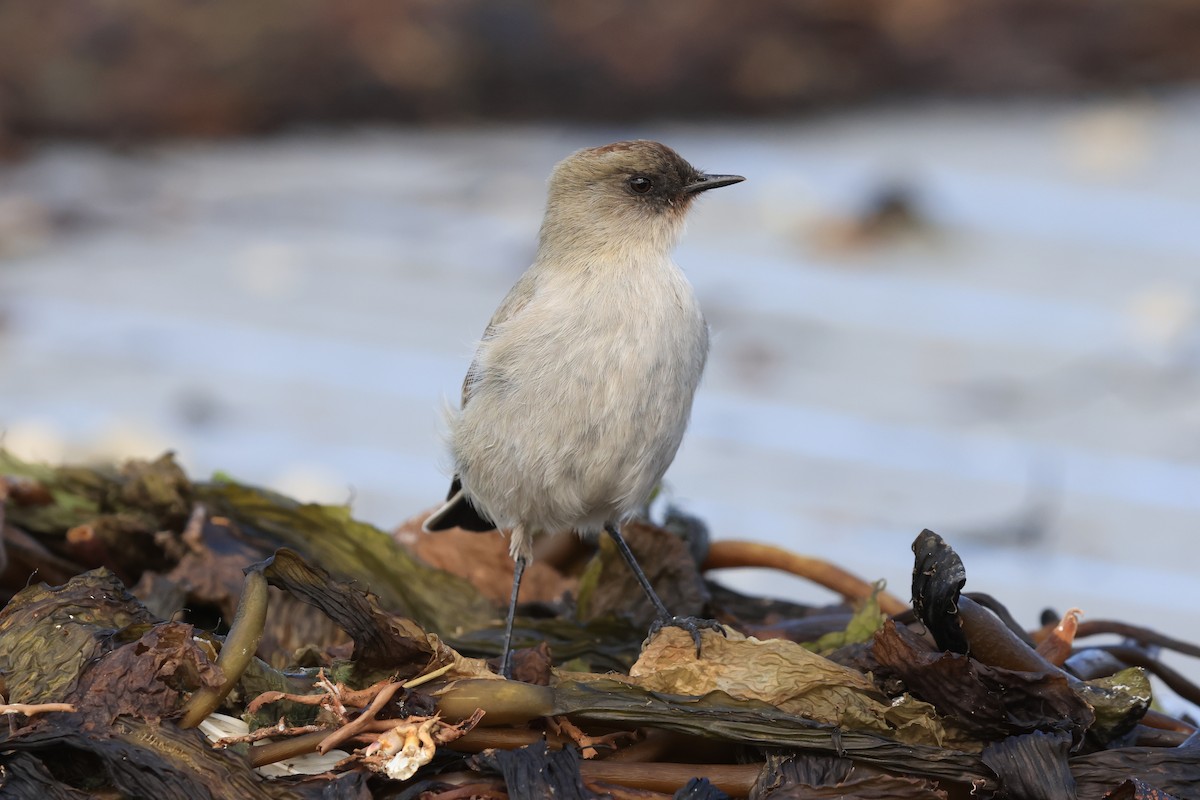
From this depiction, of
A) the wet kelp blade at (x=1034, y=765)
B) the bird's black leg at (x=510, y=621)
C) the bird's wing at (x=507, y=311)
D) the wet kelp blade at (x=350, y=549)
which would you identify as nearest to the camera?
the wet kelp blade at (x=1034, y=765)

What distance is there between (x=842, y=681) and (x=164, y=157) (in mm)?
5610

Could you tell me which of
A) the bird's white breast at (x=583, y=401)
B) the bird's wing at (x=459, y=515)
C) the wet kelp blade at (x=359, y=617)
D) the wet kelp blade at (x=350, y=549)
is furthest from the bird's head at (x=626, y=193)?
the wet kelp blade at (x=359, y=617)

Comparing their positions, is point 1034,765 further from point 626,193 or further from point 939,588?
point 626,193

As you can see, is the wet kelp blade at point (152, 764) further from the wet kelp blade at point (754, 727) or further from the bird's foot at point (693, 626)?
the bird's foot at point (693, 626)

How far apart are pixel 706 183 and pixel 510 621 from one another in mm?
1314

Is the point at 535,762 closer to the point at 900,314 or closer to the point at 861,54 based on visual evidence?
the point at 900,314

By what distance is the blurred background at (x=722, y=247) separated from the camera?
13.8 ft

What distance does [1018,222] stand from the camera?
564cm

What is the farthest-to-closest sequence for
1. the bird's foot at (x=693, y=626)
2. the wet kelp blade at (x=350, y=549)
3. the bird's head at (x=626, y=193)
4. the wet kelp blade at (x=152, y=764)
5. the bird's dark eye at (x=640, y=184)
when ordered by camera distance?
the bird's dark eye at (x=640, y=184)
the bird's head at (x=626, y=193)
the wet kelp blade at (x=350, y=549)
the bird's foot at (x=693, y=626)
the wet kelp blade at (x=152, y=764)

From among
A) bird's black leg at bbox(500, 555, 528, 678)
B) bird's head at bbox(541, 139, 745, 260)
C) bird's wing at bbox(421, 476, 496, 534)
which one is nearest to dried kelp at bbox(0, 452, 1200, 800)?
bird's black leg at bbox(500, 555, 528, 678)

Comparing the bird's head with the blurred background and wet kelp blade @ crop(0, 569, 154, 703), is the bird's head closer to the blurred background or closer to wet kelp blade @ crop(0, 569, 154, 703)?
the blurred background

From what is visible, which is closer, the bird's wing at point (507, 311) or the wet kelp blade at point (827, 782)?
the wet kelp blade at point (827, 782)

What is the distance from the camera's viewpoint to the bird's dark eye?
3.20 meters

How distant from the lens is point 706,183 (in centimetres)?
324
